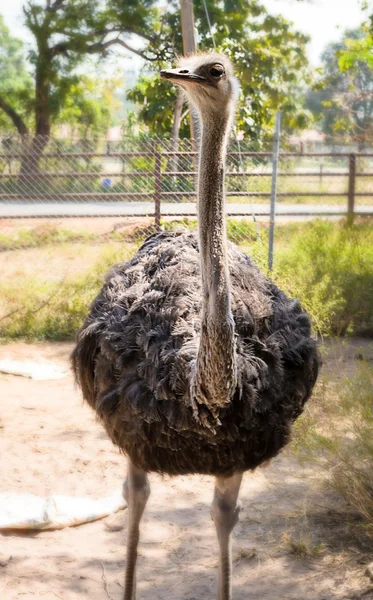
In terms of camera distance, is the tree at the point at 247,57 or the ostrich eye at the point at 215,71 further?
the tree at the point at 247,57

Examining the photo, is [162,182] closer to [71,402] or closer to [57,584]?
[71,402]

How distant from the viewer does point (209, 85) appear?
7.54ft

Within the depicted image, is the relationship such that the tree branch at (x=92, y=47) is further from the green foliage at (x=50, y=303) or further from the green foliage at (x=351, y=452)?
the green foliage at (x=351, y=452)

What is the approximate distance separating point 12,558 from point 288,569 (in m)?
1.19

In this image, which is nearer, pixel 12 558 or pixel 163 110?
pixel 12 558

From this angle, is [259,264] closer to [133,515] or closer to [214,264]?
[133,515]

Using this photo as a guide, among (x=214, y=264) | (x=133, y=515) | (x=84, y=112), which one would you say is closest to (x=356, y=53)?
(x=133, y=515)

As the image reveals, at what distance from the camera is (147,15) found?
17391mm

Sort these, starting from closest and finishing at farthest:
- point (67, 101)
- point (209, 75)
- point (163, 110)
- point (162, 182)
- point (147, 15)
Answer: point (209, 75), point (162, 182), point (163, 110), point (147, 15), point (67, 101)

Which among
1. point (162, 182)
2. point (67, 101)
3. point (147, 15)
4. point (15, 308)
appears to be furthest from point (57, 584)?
point (67, 101)

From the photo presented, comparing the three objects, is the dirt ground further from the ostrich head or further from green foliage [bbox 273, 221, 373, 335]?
green foliage [bbox 273, 221, 373, 335]

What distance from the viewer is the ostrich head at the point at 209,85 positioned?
2283 millimetres

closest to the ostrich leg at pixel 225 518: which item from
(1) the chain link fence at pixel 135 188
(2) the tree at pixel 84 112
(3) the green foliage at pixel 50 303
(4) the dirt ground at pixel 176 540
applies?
(4) the dirt ground at pixel 176 540

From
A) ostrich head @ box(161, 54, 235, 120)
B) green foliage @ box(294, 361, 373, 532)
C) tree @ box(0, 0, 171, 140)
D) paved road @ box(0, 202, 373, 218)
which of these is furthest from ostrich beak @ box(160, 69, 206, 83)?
tree @ box(0, 0, 171, 140)
